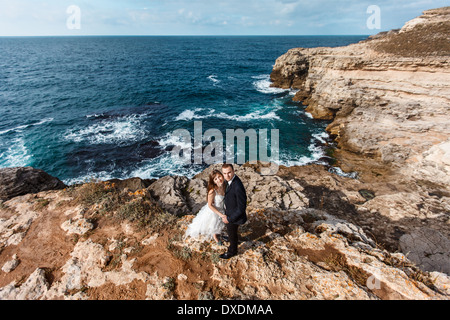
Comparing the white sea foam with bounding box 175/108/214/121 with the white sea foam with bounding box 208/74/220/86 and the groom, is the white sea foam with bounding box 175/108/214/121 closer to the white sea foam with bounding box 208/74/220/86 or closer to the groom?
the white sea foam with bounding box 208/74/220/86

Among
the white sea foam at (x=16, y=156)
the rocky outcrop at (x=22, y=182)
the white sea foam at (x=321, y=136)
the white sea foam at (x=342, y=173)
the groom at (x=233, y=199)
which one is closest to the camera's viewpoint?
the groom at (x=233, y=199)

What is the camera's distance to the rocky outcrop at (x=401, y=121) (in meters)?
10.2

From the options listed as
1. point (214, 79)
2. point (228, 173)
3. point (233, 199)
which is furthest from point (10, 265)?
point (214, 79)

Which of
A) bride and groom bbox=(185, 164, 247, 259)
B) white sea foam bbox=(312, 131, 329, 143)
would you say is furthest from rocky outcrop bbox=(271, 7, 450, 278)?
bride and groom bbox=(185, 164, 247, 259)

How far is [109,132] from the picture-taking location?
24969 millimetres

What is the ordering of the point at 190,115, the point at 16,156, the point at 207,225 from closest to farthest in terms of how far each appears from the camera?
1. the point at 207,225
2. the point at 16,156
3. the point at 190,115

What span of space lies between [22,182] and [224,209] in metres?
11.1

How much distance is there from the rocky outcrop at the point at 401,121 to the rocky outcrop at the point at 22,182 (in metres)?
17.1

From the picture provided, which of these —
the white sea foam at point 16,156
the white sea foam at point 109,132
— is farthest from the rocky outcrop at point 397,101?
the white sea foam at point 16,156

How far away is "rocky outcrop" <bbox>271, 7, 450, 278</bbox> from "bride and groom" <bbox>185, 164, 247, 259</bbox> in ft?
24.4

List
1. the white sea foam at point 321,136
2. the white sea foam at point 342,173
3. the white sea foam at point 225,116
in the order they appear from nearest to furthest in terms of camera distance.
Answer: the white sea foam at point 342,173 < the white sea foam at point 321,136 < the white sea foam at point 225,116

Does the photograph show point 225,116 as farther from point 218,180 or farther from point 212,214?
point 218,180

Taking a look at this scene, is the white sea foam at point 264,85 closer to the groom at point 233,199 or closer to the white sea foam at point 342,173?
the white sea foam at point 342,173

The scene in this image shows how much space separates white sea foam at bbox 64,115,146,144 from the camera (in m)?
23.4
